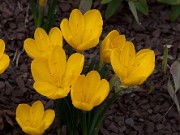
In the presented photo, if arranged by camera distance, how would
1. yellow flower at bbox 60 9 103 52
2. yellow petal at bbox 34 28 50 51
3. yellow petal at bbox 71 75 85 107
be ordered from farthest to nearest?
yellow petal at bbox 34 28 50 51, yellow flower at bbox 60 9 103 52, yellow petal at bbox 71 75 85 107

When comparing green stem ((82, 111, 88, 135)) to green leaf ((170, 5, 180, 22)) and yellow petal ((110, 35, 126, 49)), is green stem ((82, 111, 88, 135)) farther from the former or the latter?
green leaf ((170, 5, 180, 22))

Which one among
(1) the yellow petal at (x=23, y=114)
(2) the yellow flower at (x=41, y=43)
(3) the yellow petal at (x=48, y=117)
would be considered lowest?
(3) the yellow petal at (x=48, y=117)

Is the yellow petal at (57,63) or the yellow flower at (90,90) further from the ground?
the yellow petal at (57,63)

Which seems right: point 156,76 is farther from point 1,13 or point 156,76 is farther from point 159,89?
point 1,13

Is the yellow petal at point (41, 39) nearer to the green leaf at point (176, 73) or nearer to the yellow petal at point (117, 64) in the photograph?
the yellow petal at point (117, 64)

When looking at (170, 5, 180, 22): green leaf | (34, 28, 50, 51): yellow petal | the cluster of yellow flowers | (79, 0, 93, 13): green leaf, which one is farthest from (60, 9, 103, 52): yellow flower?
(170, 5, 180, 22): green leaf

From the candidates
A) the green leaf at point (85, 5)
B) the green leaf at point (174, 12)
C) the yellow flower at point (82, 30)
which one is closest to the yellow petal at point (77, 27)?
the yellow flower at point (82, 30)
